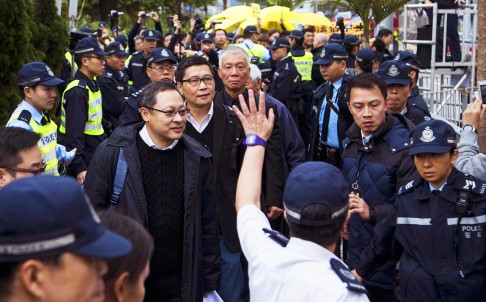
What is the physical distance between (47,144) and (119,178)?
5.18ft

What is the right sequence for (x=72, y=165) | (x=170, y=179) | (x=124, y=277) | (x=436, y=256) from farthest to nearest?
(x=72, y=165)
(x=170, y=179)
(x=436, y=256)
(x=124, y=277)

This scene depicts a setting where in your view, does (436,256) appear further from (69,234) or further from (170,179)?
(69,234)

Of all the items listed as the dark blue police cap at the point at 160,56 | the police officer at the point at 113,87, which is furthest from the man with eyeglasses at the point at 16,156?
the police officer at the point at 113,87

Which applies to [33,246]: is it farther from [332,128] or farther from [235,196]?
[332,128]

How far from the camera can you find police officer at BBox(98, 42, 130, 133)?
1037 cm

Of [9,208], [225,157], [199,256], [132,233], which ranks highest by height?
[9,208]

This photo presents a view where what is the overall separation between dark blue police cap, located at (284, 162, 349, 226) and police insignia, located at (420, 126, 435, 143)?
6.49 ft

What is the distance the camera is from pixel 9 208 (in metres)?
2.08

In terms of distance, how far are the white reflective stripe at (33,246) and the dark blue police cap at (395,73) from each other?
17.9 ft

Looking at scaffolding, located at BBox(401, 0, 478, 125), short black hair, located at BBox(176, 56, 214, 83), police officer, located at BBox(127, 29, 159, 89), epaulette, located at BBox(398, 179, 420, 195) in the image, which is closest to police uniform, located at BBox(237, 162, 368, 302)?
epaulette, located at BBox(398, 179, 420, 195)

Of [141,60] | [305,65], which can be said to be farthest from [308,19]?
[141,60]

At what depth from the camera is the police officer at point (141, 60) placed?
1359 centimetres

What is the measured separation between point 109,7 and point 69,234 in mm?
36331

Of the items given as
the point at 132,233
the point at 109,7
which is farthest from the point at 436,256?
the point at 109,7
